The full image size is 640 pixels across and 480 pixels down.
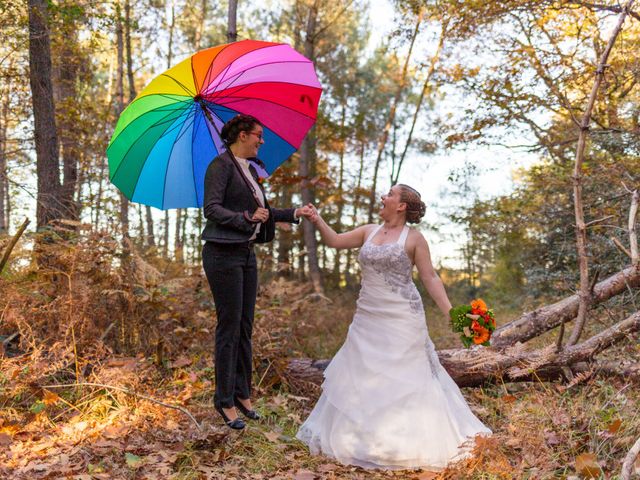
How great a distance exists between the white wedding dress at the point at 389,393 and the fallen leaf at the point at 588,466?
0.75 m

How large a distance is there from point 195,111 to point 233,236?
109 cm

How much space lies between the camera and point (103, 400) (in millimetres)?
4648

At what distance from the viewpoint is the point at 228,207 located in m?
3.94

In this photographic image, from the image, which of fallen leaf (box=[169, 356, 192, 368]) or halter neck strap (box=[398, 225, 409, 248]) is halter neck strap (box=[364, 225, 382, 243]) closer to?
halter neck strap (box=[398, 225, 409, 248])

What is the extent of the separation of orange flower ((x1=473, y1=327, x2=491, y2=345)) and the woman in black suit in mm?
1539

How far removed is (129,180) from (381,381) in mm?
2464

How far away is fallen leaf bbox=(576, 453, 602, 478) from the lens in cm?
331

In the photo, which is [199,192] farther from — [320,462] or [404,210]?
[320,462]

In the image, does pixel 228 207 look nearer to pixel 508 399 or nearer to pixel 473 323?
pixel 473 323

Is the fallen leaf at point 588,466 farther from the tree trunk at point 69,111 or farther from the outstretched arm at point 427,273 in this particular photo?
the tree trunk at point 69,111

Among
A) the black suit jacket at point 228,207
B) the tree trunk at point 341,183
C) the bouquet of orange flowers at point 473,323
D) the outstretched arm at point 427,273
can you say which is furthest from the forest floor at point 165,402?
the tree trunk at point 341,183

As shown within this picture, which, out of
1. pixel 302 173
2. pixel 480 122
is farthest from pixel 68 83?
pixel 480 122

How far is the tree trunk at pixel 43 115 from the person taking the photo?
667cm

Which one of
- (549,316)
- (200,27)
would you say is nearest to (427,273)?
(549,316)
